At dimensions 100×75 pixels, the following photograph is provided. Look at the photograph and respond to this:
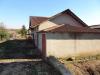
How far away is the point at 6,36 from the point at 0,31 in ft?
9.59

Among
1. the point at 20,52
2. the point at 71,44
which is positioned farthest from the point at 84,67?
the point at 20,52

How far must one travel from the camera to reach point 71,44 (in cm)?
1722

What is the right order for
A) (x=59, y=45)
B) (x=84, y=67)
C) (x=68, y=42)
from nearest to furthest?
(x=84, y=67) → (x=59, y=45) → (x=68, y=42)

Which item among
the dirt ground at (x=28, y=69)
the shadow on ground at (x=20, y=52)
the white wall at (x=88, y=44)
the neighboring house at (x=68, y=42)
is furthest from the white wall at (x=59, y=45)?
the shadow on ground at (x=20, y=52)

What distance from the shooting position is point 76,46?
57.1 ft

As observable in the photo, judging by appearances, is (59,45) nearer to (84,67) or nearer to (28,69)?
(84,67)

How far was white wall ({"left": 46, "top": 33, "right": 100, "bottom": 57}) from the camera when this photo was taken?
16.6 metres

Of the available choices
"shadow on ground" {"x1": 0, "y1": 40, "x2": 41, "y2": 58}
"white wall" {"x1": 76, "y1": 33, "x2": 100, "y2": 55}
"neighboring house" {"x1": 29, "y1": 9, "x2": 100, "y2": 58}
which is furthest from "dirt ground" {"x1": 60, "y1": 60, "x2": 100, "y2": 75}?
"shadow on ground" {"x1": 0, "y1": 40, "x2": 41, "y2": 58}

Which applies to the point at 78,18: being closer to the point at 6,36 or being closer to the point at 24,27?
the point at 6,36

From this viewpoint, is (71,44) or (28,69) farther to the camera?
(71,44)

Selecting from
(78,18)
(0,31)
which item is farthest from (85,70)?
(0,31)

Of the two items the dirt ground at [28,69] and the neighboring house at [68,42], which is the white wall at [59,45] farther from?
the dirt ground at [28,69]

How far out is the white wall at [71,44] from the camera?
16594 mm

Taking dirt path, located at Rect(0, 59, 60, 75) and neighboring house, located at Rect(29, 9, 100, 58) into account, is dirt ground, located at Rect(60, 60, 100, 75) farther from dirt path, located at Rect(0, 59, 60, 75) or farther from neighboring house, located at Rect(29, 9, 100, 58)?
neighboring house, located at Rect(29, 9, 100, 58)
